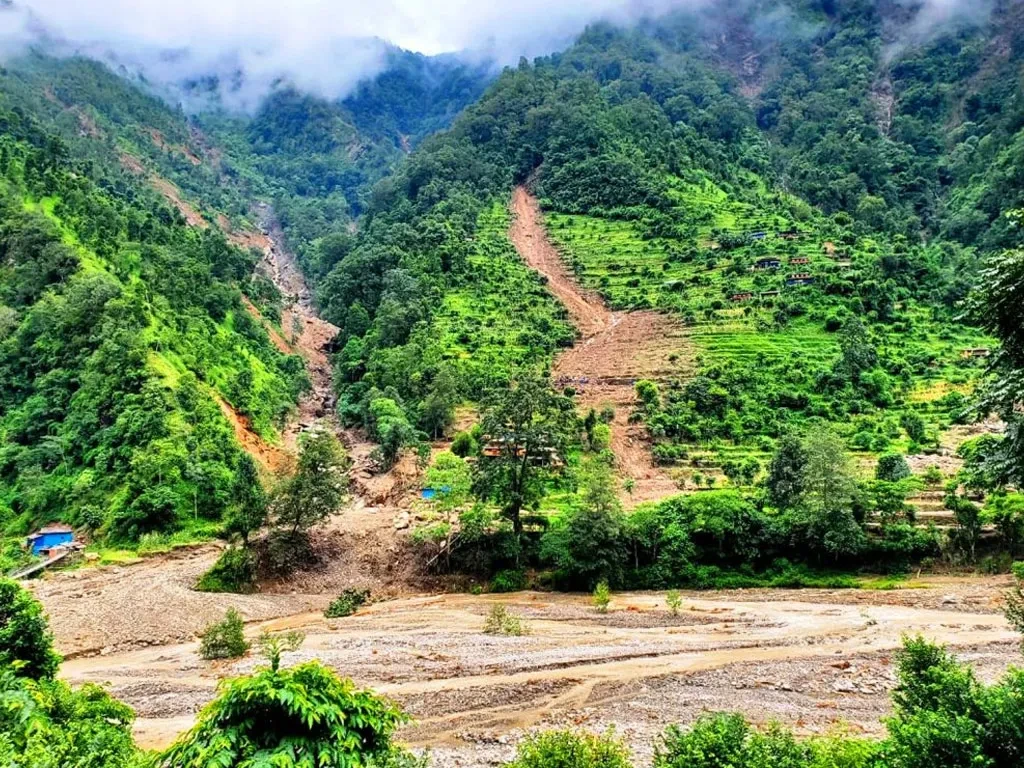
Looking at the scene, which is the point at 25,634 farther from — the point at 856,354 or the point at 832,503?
the point at 856,354

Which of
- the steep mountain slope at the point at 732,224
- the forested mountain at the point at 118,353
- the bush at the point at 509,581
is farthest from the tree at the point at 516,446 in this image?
the forested mountain at the point at 118,353

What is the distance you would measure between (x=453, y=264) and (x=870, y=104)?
109551mm

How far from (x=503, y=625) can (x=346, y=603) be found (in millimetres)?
8849

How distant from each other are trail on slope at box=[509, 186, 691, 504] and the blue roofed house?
3321cm

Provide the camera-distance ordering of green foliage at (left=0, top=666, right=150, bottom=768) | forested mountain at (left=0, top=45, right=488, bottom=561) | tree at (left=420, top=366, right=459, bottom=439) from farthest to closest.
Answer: tree at (left=420, top=366, right=459, bottom=439), forested mountain at (left=0, top=45, right=488, bottom=561), green foliage at (left=0, top=666, right=150, bottom=768)

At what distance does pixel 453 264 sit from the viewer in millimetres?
80000

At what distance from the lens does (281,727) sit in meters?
6.35

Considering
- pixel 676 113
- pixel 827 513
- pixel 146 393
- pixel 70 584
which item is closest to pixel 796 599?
pixel 827 513

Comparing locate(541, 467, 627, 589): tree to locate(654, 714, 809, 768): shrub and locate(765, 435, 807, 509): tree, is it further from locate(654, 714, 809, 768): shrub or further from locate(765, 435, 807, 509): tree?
locate(654, 714, 809, 768): shrub

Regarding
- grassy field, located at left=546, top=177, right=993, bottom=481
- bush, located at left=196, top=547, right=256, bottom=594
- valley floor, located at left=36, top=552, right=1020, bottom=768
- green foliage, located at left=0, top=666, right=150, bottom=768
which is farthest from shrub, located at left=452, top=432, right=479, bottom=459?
green foliage, located at left=0, top=666, right=150, bottom=768

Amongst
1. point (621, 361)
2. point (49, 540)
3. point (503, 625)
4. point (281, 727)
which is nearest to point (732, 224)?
point (621, 361)

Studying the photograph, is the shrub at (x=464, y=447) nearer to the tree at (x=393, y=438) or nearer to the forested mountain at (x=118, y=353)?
the tree at (x=393, y=438)

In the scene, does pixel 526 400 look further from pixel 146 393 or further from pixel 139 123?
pixel 139 123

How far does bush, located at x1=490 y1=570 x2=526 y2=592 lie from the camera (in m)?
34.6
